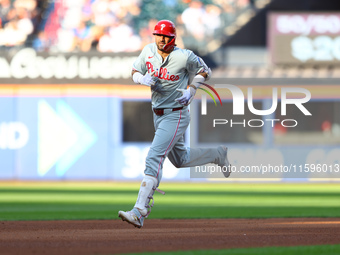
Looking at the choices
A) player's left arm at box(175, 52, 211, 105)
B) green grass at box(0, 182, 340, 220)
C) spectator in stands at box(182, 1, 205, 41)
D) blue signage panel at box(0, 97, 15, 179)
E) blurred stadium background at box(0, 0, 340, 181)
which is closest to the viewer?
player's left arm at box(175, 52, 211, 105)

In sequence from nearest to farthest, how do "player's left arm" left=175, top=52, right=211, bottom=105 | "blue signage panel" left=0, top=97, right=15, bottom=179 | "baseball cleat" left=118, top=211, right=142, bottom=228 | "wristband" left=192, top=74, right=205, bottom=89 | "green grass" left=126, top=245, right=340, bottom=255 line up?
1. "green grass" left=126, top=245, right=340, bottom=255
2. "baseball cleat" left=118, top=211, right=142, bottom=228
3. "player's left arm" left=175, top=52, right=211, bottom=105
4. "wristband" left=192, top=74, right=205, bottom=89
5. "blue signage panel" left=0, top=97, right=15, bottom=179

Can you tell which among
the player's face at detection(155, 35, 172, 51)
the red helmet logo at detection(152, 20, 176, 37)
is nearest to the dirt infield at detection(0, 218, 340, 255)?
the player's face at detection(155, 35, 172, 51)

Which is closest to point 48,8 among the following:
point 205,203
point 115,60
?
point 115,60

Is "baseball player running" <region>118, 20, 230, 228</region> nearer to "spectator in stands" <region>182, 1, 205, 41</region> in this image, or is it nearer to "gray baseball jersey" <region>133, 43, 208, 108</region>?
"gray baseball jersey" <region>133, 43, 208, 108</region>

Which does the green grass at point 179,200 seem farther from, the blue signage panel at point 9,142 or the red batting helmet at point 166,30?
the red batting helmet at point 166,30

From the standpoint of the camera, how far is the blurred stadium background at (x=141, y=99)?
81.0 ft

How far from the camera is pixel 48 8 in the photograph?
99.5 feet

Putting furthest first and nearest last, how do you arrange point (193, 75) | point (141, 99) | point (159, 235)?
point (141, 99) → point (193, 75) → point (159, 235)

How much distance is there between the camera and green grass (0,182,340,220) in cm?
1267

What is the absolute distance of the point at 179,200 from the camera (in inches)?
642

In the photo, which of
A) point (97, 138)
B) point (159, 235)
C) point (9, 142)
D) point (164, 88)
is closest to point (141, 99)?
point (97, 138)

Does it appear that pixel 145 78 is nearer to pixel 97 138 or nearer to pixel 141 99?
pixel 97 138

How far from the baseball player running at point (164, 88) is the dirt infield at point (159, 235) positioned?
22.8 inches

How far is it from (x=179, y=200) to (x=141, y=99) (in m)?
9.63
